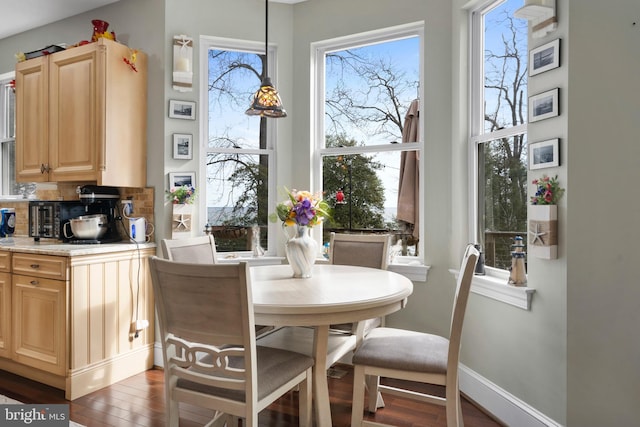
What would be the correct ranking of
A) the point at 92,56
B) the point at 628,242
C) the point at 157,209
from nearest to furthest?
the point at 628,242 → the point at 92,56 → the point at 157,209

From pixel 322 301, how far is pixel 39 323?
2227mm

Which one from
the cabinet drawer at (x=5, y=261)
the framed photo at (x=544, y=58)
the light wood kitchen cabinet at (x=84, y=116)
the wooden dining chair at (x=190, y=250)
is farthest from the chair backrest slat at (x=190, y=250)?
the framed photo at (x=544, y=58)

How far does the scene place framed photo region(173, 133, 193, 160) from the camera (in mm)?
3262

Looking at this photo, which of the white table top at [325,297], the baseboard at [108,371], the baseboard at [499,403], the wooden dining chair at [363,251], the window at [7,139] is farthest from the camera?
the window at [7,139]

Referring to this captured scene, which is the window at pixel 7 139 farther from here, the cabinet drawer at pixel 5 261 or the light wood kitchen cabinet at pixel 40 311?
the light wood kitchen cabinet at pixel 40 311

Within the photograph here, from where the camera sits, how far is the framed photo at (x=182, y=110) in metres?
3.26

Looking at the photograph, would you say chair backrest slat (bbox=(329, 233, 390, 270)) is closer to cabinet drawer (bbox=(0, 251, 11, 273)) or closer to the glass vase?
the glass vase

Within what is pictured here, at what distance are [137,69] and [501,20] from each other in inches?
102

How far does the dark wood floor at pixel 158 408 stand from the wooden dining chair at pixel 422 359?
15.6 inches

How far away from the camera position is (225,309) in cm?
156

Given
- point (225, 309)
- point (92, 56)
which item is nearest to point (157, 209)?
point (92, 56)

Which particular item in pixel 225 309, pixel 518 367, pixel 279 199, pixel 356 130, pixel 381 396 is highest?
pixel 356 130

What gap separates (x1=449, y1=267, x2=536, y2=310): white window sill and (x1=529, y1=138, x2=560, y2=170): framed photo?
0.65m

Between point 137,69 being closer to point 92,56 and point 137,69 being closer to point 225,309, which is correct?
point 92,56
